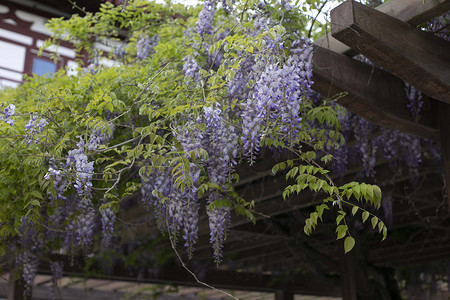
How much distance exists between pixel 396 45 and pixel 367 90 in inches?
18.8

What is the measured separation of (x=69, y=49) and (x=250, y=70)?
5.76 metres

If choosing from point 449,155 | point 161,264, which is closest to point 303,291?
point 161,264

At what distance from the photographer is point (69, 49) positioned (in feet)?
27.4

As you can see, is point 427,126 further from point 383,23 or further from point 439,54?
point 383,23

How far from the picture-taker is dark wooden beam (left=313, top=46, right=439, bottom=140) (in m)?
2.99

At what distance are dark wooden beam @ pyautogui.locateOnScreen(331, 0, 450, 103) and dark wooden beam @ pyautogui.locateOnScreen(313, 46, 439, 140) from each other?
1.01 feet

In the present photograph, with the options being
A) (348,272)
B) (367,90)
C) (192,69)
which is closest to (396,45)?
(367,90)

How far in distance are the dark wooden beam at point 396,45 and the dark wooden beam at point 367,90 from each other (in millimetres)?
309

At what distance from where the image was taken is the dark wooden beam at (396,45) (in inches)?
101

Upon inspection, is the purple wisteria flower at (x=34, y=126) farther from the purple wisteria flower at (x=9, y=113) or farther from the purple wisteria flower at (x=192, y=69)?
the purple wisteria flower at (x=192, y=69)

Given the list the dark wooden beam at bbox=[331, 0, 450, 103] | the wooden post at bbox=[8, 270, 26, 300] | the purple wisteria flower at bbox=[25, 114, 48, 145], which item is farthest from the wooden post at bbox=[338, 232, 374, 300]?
the purple wisteria flower at bbox=[25, 114, 48, 145]

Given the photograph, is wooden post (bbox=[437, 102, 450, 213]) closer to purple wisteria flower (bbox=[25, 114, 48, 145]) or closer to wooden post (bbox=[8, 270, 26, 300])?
purple wisteria flower (bbox=[25, 114, 48, 145])

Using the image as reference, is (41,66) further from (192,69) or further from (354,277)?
(192,69)

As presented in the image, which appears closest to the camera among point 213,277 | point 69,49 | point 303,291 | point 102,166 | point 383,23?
point 383,23
